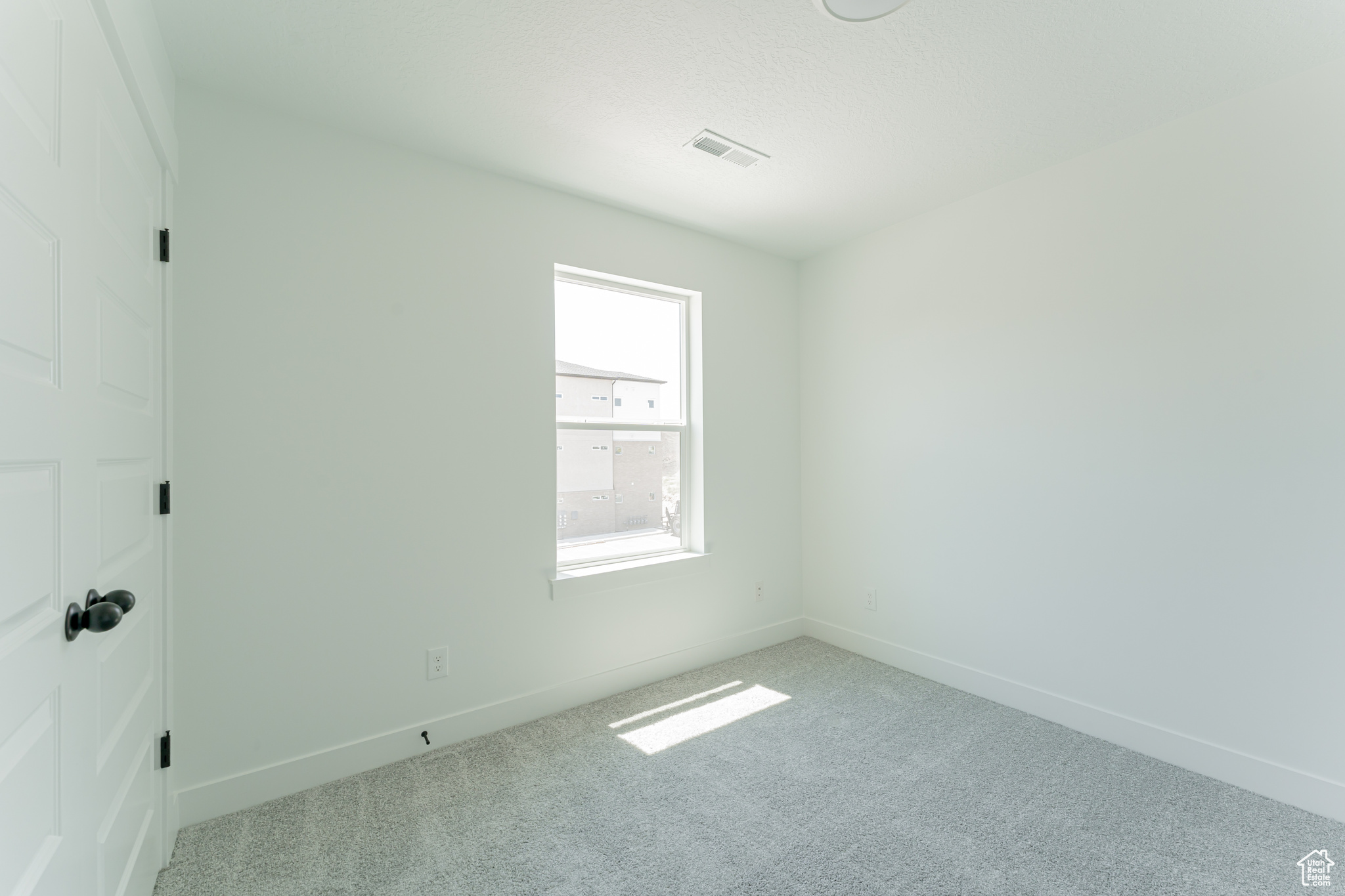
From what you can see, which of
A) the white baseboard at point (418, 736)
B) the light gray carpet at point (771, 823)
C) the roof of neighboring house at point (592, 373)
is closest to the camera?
the light gray carpet at point (771, 823)

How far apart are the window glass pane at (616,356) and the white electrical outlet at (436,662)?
1221 millimetres

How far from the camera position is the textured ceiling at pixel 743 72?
1827 millimetres

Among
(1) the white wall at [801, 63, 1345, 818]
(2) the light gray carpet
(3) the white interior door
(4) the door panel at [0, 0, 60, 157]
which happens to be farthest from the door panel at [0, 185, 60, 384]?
(1) the white wall at [801, 63, 1345, 818]

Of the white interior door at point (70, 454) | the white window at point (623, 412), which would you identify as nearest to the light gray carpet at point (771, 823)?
the white interior door at point (70, 454)

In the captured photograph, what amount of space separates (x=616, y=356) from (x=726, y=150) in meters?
1.22

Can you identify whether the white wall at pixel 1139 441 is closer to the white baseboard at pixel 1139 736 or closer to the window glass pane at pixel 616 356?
the white baseboard at pixel 1139 736

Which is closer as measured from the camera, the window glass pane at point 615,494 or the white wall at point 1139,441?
the white wall at point 1139,441

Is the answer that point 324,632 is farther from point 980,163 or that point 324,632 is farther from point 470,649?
point 980,163

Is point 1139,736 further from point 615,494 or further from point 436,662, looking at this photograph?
point 436,662

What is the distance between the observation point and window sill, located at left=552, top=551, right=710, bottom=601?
9.73 feet

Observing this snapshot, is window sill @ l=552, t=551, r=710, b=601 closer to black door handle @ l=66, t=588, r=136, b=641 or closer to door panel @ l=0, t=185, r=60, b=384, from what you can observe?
black door handle @ l=66, t=588, r=136, b=641

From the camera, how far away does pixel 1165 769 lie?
2.39 meters

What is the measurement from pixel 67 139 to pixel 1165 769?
3.80 m

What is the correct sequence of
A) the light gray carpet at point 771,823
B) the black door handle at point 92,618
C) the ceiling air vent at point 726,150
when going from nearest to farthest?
the black door handle at point 92,618 → the light gray carpet at point 771,823 → the ceiling air vent at point 726,150
